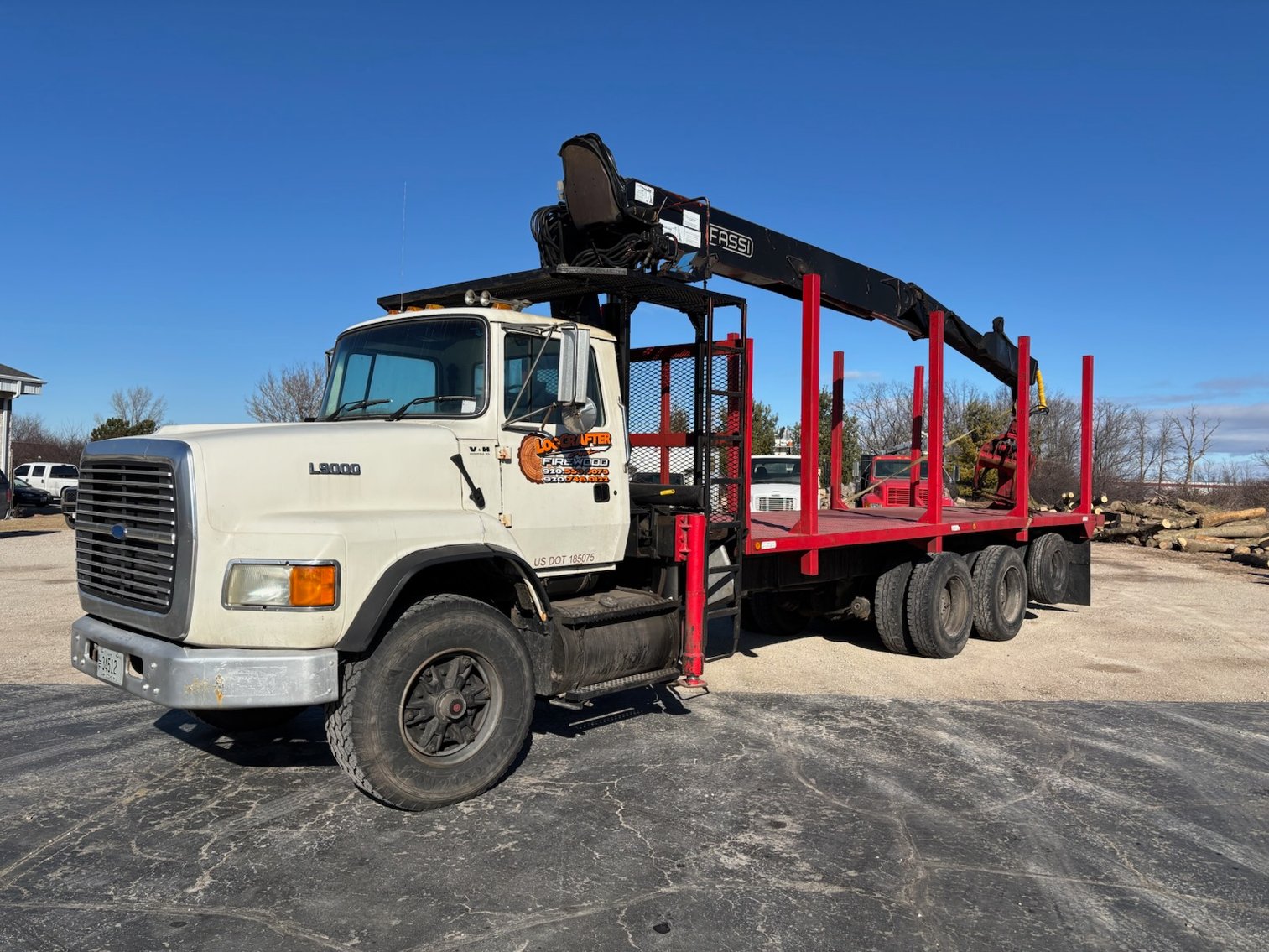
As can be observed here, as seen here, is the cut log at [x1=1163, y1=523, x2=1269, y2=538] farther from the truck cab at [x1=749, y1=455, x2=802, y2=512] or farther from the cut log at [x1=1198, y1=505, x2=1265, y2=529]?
the truck cab at [x1=749, y1=455, x2=802, y2=512]

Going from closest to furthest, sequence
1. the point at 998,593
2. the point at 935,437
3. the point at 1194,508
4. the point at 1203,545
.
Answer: the point at 935,437 → the point at 998,593 → the point at 1203,545 → the point at 1194,508

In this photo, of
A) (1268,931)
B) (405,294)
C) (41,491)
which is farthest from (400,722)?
(41,491)

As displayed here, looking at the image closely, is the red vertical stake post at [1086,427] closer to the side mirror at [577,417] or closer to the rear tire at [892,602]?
the rear tire at [892,602]

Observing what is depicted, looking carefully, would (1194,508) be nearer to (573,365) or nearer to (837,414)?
(837,414)

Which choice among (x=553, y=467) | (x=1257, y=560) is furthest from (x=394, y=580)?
(x=1257, y=560)

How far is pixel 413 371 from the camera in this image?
18.5 ft

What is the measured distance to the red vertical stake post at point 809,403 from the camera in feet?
24.0

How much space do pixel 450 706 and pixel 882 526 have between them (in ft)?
17.5

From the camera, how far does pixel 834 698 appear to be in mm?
7379

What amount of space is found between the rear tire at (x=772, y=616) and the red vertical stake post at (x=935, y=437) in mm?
1797

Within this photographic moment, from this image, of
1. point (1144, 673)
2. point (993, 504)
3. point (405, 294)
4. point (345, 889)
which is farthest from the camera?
point (993, 504)

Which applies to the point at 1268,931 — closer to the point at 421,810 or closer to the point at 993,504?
the point at 421,810

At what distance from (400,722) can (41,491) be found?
30941mm

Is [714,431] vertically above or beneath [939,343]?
beneath
